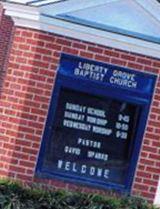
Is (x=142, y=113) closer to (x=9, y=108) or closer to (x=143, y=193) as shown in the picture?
(x=143, y=193)

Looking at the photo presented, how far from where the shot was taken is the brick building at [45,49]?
740 centimetres

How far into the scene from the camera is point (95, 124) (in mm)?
7656

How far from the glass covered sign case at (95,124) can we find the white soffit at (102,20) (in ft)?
0.98

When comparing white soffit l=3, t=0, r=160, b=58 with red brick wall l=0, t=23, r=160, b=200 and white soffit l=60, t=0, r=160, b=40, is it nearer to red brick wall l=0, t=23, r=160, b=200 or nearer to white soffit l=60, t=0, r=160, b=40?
white soffit l=60, t=0, r=160, b=40

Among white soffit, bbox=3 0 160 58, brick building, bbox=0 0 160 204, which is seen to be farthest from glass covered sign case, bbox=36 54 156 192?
white soffit, bbox=3 0 160 58

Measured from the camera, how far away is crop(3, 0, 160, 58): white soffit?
24.2ft

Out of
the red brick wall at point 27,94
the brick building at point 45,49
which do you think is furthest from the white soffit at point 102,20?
the red brick wall at point 27,94

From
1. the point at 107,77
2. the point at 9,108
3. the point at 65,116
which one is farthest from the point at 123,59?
the point at 9,108

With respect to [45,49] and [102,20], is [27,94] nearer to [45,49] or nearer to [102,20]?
[45,49]

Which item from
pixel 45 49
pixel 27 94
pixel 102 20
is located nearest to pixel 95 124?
pixel 27 94

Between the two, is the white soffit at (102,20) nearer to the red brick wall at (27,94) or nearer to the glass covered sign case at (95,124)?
the red brick wall at (27,94)

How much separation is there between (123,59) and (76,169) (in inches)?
53.5

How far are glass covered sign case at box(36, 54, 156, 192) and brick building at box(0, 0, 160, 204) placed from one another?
85 millimetres

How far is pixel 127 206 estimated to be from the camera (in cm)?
711
